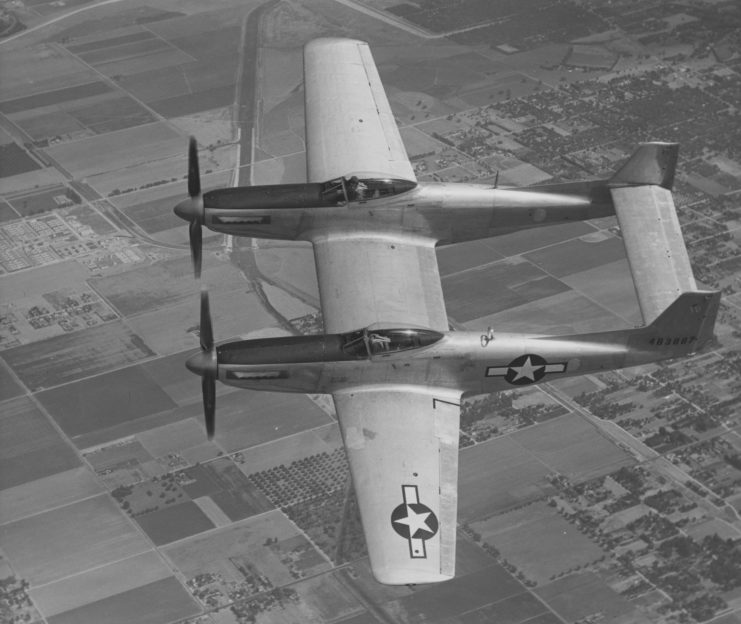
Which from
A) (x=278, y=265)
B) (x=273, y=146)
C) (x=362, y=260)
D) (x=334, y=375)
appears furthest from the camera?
(x=273, y=146)

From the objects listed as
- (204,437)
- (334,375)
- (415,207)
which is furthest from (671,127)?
(334,375)

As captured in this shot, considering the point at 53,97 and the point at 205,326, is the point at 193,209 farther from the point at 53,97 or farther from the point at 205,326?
the point at 53,97

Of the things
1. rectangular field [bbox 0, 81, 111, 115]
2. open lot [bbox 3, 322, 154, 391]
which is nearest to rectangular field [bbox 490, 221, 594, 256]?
open lot [bbox 3, 322, 154, 391]

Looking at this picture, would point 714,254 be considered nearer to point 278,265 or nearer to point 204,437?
point 278,265

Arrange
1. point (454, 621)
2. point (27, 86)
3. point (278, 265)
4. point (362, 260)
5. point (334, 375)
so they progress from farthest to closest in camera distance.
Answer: point (27, 86) < point (278, 265) < point (454, 621) < point (362, 260) < point (334, 375)

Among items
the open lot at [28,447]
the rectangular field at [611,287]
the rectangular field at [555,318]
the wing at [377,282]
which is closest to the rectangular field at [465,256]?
the rectangular field at [611,287]

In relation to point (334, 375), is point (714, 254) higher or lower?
lower

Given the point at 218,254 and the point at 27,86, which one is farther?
the point at 27,86

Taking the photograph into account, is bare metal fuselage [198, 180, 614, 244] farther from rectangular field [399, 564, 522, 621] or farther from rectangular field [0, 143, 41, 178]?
rectangular field [0, 143, 41, 178]
